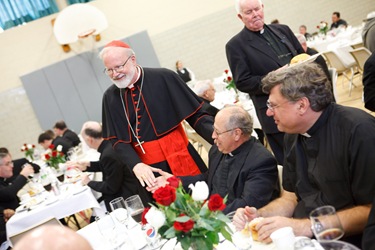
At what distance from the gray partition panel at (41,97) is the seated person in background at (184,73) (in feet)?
11.5

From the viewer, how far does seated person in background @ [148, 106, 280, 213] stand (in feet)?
8.20

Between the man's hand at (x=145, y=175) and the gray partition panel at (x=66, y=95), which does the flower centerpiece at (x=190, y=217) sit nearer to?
the man's hand at (x=145, y=175)

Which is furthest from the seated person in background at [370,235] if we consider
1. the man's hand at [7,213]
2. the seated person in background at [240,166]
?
the man's hand at [7,213]

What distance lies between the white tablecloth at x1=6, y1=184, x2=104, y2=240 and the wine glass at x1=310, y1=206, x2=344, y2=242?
11.8 ft

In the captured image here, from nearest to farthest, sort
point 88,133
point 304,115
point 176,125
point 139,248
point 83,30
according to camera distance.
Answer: point 304,115 < point 139,248 < point 176,125 < point 88,133 < point 83,30

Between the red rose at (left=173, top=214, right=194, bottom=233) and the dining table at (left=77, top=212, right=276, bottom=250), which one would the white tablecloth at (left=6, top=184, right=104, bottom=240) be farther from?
the red rose at (left=173, top=214, right=194, bottom=233)

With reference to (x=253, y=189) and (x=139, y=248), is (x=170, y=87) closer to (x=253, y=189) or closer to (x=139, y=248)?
(x=253, y=189)

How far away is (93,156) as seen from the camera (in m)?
5.94

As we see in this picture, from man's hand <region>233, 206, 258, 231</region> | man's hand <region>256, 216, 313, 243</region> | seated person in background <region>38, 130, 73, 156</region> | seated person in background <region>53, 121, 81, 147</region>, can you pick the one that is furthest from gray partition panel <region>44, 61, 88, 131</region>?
man's hand <region>256, 216, 313, 243</region>

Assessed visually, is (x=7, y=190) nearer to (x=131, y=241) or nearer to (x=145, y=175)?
(x=145, y=175)

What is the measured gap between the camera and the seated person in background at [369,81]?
265 centimetres

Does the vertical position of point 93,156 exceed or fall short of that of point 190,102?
it falls short

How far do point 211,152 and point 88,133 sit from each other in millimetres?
2111

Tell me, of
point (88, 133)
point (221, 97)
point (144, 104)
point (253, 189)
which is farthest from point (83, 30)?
point (253, 189)
